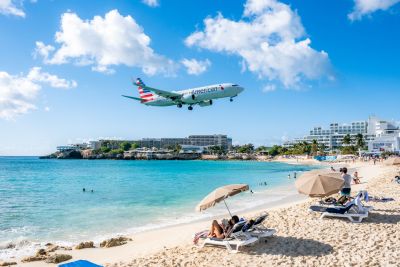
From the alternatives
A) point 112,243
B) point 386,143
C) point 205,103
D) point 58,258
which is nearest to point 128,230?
point 112,243

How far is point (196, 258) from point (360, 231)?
16.7ft

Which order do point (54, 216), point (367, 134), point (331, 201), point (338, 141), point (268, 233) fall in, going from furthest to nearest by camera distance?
point (338, 141) → point (367, 134) → point (54, 216) → point (331, 201) → point (268, 233)

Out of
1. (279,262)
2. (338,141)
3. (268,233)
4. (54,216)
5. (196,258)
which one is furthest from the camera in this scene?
(338,141)

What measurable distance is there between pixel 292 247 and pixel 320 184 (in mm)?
3311

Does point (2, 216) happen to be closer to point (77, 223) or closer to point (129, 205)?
point (77, 223)

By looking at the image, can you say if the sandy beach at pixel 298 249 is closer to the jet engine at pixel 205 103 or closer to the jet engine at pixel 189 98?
the jet engine at pixel 189 98

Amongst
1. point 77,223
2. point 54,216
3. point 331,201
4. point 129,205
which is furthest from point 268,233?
point 129,205

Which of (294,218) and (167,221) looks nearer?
(294,218)

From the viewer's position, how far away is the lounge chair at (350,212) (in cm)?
1241

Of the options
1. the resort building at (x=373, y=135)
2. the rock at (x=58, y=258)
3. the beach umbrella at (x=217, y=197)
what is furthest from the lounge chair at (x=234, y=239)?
the resort building at (x=373, y=135)

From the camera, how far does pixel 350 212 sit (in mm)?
12734

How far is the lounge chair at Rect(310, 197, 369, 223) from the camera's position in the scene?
12.4 metres

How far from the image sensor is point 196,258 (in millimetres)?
9477

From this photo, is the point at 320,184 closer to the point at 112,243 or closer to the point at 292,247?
the point at 292,247
